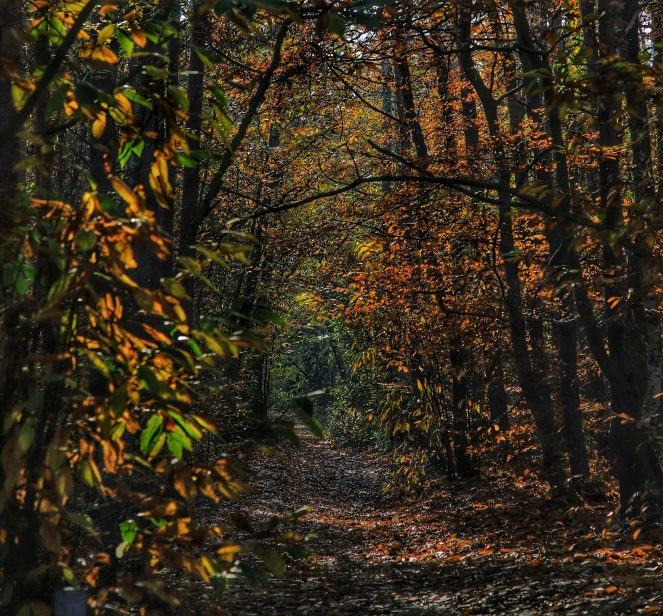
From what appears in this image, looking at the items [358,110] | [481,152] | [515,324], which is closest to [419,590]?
[515,324]

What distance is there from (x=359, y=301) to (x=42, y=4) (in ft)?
29.7

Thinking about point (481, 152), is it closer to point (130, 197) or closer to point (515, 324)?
point (515, 324)

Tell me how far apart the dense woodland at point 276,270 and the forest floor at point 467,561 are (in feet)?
1.29

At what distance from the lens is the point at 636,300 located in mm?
5844

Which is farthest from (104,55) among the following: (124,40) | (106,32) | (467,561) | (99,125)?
(467,561)

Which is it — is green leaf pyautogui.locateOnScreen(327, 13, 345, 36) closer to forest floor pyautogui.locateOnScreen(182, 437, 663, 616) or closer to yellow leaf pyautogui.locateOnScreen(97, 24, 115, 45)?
yellow leaf pyautogui.locateOnScreen(97, 24, 115, 45)

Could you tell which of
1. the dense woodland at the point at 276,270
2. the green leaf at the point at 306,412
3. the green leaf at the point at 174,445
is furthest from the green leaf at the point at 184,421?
the green leaf at the point at 306,412

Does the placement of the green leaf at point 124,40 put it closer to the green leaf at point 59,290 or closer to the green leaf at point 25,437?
the green leaf at point 59,290

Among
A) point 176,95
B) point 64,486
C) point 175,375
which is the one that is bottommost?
point 64,486

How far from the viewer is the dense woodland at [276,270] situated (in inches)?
95.6

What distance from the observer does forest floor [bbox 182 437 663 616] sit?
700 cm

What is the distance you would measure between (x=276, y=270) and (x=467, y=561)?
49.7 ft

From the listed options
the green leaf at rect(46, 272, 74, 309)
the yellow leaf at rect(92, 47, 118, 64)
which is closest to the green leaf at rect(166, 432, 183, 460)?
the green leaf at rect(46, 272, 74, 309)

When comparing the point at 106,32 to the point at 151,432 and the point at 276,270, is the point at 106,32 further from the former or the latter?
the point at 276,270
